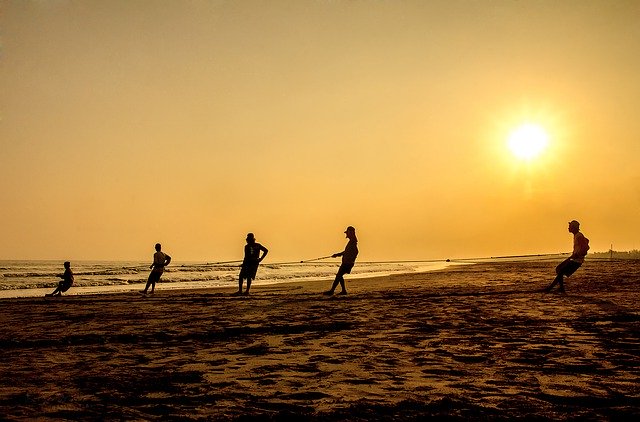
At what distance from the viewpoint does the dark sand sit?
429cm

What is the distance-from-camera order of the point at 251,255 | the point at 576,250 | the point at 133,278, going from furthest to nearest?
the point at 133,278
the point at 251,255
the point at 576,250

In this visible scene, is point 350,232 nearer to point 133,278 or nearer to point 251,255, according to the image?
point 251,255

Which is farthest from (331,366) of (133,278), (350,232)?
(133,278)

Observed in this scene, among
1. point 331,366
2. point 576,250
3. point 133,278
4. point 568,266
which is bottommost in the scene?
point 133,278

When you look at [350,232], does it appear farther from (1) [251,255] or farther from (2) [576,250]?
(2) [576,250]

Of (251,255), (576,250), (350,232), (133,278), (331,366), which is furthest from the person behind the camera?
(133,278)

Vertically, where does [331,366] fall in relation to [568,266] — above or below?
below

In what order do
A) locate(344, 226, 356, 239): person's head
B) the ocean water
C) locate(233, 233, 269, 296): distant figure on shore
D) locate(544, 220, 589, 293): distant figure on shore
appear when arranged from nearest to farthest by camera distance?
locate(544, 220, 589, 293): distant figure on shore < locate(344, 226, 356, 239): person's head < locate(233, 233, 269, 296): distant figure on shore < the ocean water

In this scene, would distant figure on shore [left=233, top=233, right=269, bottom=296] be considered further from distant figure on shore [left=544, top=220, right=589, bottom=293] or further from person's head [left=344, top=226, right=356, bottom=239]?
distant figure on shore [left=544, top=220, right=589, bottom=293]

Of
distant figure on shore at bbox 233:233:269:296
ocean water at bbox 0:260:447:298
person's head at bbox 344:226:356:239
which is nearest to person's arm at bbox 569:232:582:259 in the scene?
person's head at bbox 344:226:356:239

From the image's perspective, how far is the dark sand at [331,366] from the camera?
14.1 ft

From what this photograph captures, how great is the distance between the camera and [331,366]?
5996 millimetres

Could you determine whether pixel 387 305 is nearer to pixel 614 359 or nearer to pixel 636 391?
pixel 614 359

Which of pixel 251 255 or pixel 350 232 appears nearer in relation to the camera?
→ pixel 350 232
